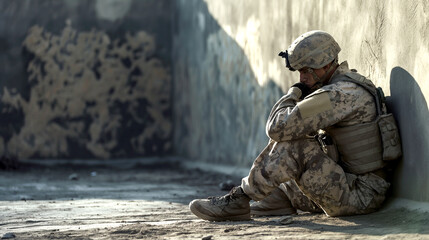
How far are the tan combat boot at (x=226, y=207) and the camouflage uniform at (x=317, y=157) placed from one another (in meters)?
0.08

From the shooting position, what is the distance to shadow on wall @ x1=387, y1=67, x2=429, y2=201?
3.59 m

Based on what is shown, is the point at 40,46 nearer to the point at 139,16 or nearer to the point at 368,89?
the point at 139,16

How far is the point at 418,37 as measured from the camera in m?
3.62

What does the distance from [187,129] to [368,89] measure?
601 cm

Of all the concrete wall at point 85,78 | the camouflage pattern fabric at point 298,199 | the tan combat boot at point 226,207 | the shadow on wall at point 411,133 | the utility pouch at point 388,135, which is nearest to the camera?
the shadow on wall at point 411,133

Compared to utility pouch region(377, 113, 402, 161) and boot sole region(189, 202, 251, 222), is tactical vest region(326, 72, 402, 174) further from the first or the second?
boot sole region(189, 202, 251, 222)

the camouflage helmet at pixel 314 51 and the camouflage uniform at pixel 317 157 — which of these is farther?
the camouflage helmet at pixel 314 51

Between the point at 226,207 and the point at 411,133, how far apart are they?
1013 millimetres

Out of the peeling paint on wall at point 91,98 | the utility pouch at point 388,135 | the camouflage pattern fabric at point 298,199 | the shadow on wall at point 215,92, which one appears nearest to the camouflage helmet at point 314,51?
the utility pouch at point 388,135

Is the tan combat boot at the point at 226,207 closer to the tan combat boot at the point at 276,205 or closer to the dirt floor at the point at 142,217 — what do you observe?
the dirt floor at the point at 142,217

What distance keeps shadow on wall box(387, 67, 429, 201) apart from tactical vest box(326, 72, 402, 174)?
68 mm

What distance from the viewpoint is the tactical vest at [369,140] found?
376cm

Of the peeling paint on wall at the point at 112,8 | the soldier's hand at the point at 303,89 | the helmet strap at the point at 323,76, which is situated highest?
the peeling paint on wall at the point at 112,8

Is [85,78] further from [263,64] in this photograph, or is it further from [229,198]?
[229,198]
